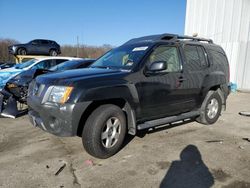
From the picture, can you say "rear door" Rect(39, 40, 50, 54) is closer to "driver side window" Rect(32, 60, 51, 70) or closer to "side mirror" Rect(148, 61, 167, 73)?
"driver side window" Rect(32, 60, 51, 70)

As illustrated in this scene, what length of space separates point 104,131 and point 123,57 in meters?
1.61

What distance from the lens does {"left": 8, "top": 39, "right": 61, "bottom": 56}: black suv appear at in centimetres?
1781

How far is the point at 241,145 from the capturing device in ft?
15.1

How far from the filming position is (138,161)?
384 centimetres

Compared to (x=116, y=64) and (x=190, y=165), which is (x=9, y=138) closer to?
(x=116, y=64)

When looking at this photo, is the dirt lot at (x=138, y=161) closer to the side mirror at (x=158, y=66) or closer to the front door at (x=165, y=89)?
the front door at (x=165, y=89)

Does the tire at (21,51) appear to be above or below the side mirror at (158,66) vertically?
below

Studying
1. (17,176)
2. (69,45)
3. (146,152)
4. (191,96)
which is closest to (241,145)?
(191,96)

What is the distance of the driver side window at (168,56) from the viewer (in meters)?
4.59

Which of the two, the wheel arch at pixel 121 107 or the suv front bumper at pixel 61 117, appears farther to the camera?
the wheel arch at pixel 121 107

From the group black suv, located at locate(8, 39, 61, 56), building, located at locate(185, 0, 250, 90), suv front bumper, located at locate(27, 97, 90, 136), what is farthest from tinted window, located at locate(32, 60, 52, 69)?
building, located at locate(185, 0, 250, 90)

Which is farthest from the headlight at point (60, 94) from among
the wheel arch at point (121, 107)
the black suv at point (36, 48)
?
the black suv at point (36, 48)

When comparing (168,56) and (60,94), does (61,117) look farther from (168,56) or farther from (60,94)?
(168,56)

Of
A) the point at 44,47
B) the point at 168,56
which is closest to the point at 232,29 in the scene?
the point at 168,56
